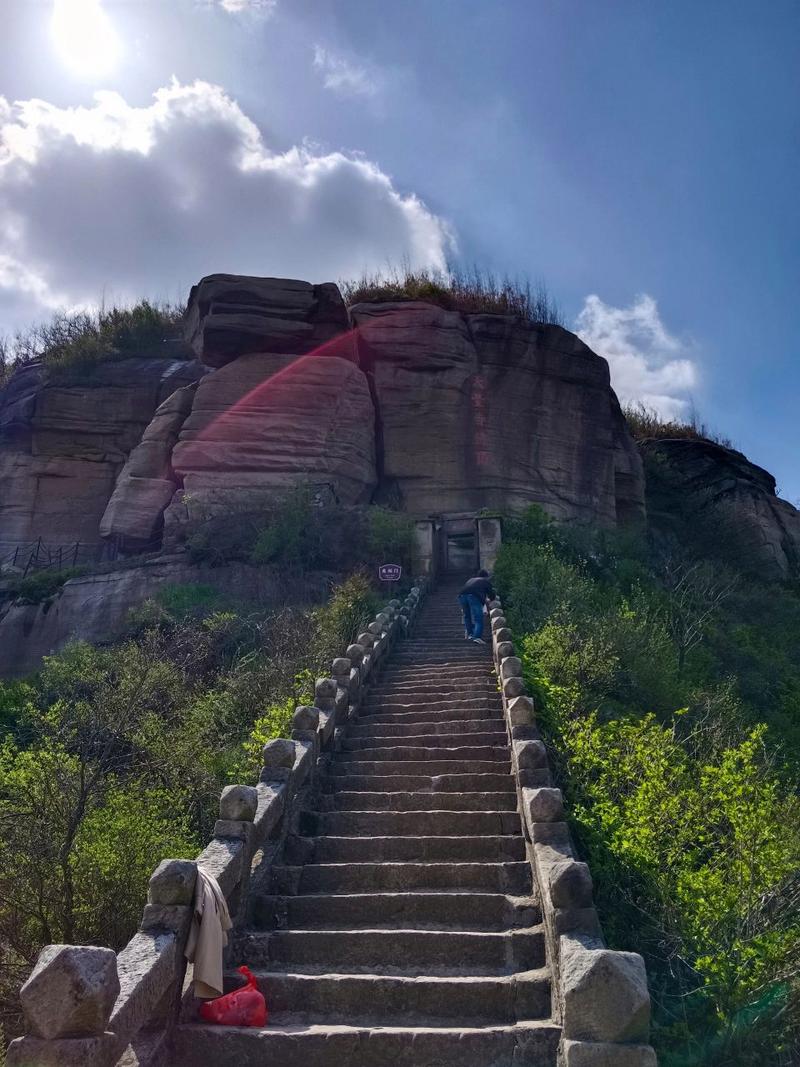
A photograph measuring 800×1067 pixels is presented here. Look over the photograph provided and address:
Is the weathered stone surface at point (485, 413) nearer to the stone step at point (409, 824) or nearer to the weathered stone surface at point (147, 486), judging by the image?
the weathered stone surface at point (147, 486)

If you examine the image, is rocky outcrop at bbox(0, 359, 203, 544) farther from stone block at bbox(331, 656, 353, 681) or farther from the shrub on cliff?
stone block at bbox(331, 656, 353, 681)

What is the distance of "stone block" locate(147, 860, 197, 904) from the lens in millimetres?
5637

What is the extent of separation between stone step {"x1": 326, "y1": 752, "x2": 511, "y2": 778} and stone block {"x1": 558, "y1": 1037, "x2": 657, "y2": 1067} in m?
4.53

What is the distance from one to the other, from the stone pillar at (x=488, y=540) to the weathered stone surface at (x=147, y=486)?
11.2m

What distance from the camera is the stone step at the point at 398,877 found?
24.0 ft

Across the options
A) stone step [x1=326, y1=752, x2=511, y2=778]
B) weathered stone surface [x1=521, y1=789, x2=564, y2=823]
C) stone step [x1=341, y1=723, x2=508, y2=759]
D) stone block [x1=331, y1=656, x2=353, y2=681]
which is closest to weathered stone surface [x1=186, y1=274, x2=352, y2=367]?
stone block [x1=331, y1=656, x2=353, y2=681]

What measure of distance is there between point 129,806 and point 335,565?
1489cm

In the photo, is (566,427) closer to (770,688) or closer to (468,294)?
(468,294)

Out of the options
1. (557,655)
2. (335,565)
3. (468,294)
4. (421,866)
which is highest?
(468,294)

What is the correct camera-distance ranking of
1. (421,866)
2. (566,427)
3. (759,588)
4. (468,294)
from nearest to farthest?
(421,866) → (759,588) → (566,427) → (468,294)

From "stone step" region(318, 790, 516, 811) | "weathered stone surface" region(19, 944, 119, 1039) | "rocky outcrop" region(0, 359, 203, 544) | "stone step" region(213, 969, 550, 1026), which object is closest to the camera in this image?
"weathered stone surface" region(19, 944, 119, 1039)

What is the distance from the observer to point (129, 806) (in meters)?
8.80

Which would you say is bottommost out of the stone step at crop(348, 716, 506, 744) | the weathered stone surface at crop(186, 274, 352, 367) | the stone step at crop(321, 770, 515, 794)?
the stone step at crop(321, 770, 515, 794)

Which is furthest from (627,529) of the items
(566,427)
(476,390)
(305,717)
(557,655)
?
(305,717)
